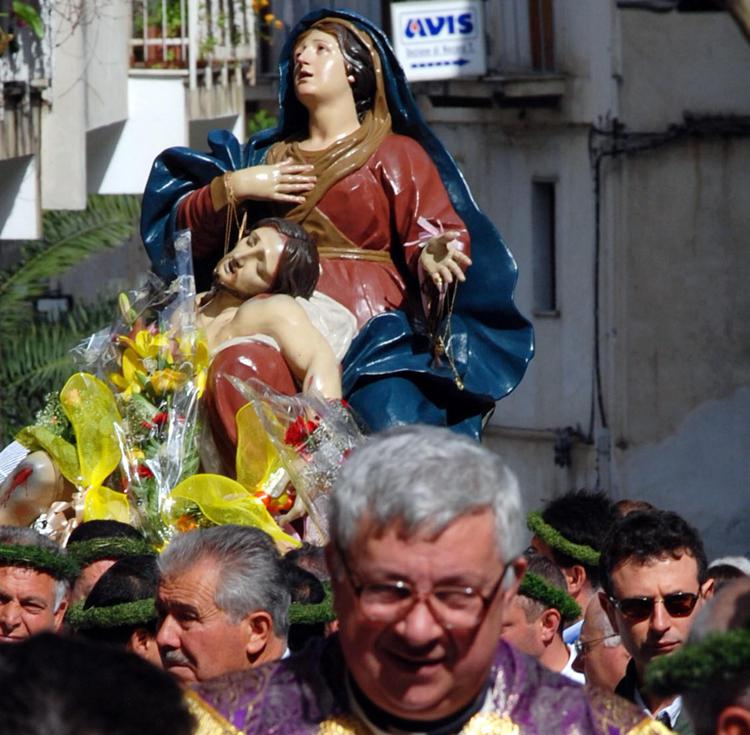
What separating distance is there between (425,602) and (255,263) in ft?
13.3

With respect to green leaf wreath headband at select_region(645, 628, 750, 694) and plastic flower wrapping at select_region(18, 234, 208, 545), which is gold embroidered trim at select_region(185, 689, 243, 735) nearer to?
green leaf wreath headband at select_region(645, 628, 750, 694)

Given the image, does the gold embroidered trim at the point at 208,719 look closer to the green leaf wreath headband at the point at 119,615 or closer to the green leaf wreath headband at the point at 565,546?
the green leaf wreath headband at the point at 119,615

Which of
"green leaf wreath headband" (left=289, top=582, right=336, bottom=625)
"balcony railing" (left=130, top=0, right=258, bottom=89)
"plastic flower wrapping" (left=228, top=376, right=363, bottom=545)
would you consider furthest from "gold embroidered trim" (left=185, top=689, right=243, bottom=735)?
"balcony railing" (left=130, top=0, right=258, bottom=89)

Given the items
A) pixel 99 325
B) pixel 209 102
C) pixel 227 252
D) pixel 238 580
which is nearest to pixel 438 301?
pixel 227 252

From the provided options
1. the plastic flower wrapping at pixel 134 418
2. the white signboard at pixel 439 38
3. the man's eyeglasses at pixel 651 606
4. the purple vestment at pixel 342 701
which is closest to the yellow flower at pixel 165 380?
the plastic flower wrapping at pixel 134 418

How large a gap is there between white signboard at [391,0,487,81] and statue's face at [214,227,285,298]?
30.5ft

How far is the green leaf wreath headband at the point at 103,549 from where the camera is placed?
5.82 m

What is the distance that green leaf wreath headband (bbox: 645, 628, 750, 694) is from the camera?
273 cm

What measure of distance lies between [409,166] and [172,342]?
112cm

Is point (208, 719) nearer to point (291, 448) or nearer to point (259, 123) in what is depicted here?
point (291, 448)

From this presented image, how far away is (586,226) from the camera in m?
17.3

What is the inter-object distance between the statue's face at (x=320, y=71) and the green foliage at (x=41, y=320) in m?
5.45

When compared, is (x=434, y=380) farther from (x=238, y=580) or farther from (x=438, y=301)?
(x=238, y=580)

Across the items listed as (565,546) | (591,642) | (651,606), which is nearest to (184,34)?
(565,546)
